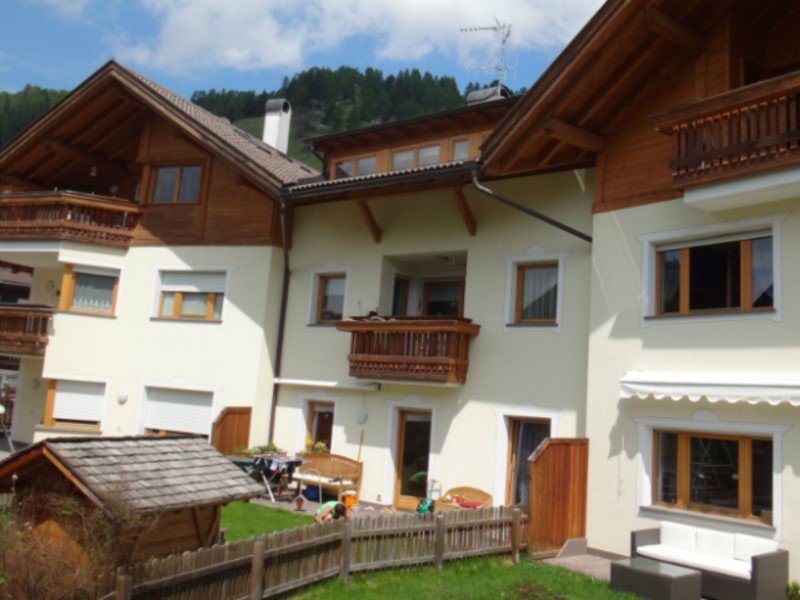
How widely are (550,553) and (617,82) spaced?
8.01 meters

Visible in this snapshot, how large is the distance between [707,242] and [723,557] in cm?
483

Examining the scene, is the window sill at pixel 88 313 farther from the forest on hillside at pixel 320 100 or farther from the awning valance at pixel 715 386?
the forest on hillside at pixel 320 100

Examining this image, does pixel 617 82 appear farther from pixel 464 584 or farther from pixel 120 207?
pixel 120 207

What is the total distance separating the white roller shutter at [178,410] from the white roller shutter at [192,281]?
8.85 ft

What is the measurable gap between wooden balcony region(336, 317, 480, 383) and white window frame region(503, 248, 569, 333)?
765 millimetres

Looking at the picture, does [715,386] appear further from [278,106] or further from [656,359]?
[278,106]

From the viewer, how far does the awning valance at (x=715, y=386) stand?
34.0 ft

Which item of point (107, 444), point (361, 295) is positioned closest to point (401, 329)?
point (361, 295)

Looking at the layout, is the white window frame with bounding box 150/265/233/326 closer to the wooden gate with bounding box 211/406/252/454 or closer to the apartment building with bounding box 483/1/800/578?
the wooden gate with bounding box 211/406/252/454

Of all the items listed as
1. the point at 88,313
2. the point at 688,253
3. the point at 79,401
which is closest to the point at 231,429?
the point at 79,401

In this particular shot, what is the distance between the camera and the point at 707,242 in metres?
12.1

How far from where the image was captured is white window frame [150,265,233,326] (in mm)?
19312

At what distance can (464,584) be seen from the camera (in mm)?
10250

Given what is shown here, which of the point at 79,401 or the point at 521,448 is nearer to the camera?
the point at 521,448
